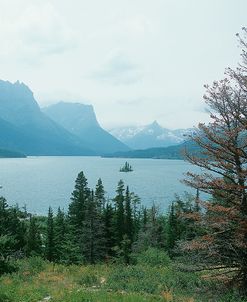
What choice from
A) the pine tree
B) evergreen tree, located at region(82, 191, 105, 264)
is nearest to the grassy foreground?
evergreen tree, located at region(82, 191, 105, 264)

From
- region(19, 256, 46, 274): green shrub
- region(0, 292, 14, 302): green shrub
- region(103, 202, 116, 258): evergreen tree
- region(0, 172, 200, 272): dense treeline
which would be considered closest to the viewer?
region(0, 292, 14, 302): green shrub

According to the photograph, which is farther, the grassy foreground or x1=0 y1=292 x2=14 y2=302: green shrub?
the grassy foreground

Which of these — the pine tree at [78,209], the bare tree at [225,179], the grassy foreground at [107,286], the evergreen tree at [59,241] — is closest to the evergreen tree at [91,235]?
the evergreen tree at [59,241]

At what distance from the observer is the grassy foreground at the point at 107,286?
14664 millimetres

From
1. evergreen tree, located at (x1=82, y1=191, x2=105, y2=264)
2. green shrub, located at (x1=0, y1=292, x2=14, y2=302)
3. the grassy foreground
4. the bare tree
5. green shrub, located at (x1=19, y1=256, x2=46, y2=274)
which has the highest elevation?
the bare tree

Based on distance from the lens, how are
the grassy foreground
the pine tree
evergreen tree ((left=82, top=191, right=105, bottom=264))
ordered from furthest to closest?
the pine tree, evergreen tree ((left=82, top=191, right=105, bottom=264)), the grassy foreground

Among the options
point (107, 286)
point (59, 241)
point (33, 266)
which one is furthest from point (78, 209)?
point (107, 286)

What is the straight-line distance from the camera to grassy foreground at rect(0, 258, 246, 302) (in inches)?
577

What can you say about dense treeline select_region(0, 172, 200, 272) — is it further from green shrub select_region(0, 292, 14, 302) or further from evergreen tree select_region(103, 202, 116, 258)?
green shrub select_region(0, 292, 14, 302)

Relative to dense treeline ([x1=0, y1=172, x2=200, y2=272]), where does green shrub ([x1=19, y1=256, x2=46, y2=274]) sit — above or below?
above

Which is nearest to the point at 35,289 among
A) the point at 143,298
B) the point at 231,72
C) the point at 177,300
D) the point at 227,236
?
the point at 143,298

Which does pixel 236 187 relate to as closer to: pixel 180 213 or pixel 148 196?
pixel 180 213

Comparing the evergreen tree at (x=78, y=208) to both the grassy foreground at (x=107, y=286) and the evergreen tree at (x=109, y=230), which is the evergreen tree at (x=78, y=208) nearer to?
the evergreen tree at (x=109, y=230)

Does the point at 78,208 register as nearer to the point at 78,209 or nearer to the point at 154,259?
the point at 78,209
